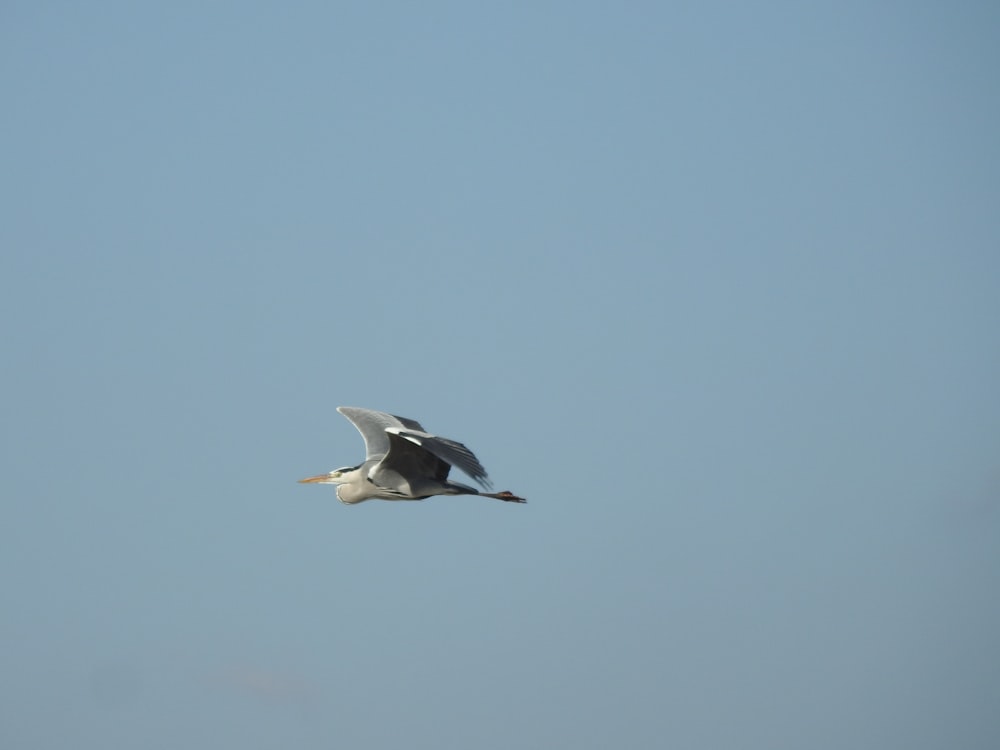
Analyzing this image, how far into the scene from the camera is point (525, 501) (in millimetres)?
30688

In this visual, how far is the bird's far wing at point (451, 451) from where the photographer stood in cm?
2469

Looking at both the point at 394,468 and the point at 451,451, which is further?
the point at 394,468

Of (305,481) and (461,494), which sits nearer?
(461,494)

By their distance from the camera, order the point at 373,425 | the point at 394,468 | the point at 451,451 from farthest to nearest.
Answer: the point at 373,425 → the point at 394,468 → the point at 451,451

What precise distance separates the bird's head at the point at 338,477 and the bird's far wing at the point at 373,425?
0.52 meters

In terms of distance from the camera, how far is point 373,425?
31.2m

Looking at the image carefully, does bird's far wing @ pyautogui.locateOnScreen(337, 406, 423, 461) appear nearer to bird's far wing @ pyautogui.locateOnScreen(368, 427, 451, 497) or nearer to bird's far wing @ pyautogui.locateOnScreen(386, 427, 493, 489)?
bird's far wing @ pyautogui.locateOnScreen(368, 427, 451, 497)

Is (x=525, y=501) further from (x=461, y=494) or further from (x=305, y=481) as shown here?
(x=305, y=481)

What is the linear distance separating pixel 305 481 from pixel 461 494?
14.4 feet

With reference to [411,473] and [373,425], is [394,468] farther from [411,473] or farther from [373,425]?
[373,425]

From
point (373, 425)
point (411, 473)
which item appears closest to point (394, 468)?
point (411, 473)

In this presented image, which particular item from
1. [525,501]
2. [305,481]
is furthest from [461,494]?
[305,481]

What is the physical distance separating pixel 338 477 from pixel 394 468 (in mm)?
2661

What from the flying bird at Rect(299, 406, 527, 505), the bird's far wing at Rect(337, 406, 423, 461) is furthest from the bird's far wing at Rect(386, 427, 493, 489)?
the bird's far wing at Rect(337, 406, 423, 461)
